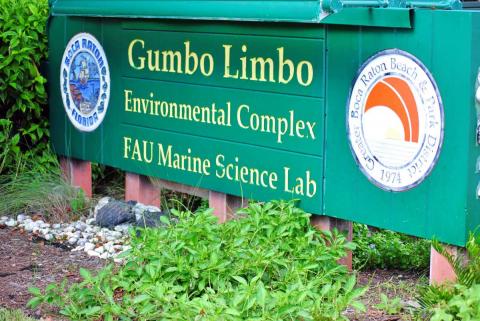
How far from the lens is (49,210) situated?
282 inches

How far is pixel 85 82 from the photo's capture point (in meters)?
7.46

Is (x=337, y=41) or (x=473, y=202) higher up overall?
(x=337, y=41)

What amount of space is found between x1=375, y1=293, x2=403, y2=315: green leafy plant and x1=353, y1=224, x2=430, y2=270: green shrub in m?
0.88

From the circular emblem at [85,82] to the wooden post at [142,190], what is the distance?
0.56m

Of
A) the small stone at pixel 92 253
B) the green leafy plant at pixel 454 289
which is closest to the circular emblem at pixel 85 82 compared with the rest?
the small stone at pixel 92 253

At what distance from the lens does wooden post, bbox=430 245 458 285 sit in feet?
16.1

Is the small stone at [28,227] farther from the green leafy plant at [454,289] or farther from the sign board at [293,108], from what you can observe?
the green leafy plant at [454,289]

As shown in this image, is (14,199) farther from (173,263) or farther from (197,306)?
(197,306)

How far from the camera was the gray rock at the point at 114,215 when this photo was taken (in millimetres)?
6820

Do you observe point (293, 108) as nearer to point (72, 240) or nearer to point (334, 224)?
point (334, 224)

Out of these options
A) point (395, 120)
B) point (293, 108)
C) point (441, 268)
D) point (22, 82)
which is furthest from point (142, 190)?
point (441, 268)

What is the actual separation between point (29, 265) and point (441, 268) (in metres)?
2.60

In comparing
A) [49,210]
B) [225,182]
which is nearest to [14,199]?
[49,210]

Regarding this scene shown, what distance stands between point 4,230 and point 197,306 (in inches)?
115
